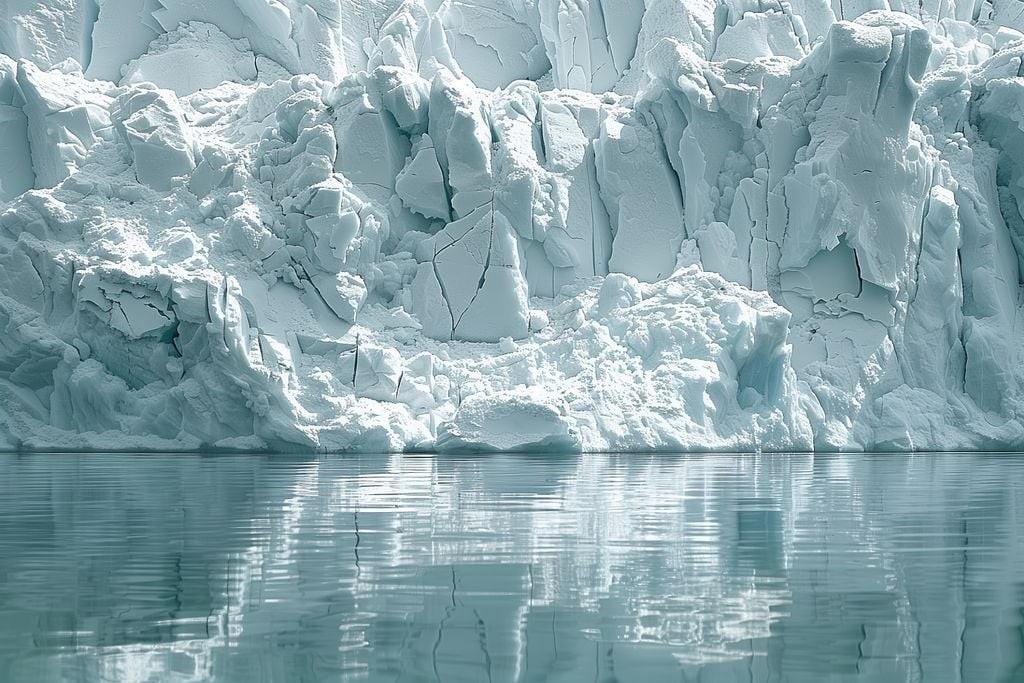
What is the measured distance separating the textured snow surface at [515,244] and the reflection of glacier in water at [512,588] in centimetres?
927

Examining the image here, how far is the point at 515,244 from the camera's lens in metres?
18.7

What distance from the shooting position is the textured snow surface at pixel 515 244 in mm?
17297

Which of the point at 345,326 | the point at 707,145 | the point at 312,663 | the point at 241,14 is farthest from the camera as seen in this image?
the point at 241,14

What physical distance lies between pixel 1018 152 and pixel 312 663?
20368 mm

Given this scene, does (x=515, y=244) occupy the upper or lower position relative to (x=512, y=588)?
upper

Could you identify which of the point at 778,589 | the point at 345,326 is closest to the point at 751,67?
the point at 345,326

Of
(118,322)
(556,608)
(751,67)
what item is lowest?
(556,608)

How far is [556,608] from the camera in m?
3.39

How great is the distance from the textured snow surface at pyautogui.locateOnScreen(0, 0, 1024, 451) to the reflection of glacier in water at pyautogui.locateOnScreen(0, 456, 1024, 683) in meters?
9.27

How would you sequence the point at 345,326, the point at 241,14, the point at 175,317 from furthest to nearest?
the point at 241,14, the point at 345,326, the point at 175,317

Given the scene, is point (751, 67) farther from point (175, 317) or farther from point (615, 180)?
point (175, 317)

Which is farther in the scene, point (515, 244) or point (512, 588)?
point (515, 244)

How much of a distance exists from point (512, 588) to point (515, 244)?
49.7 ft

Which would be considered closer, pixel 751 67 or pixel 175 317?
pixel 175 317
